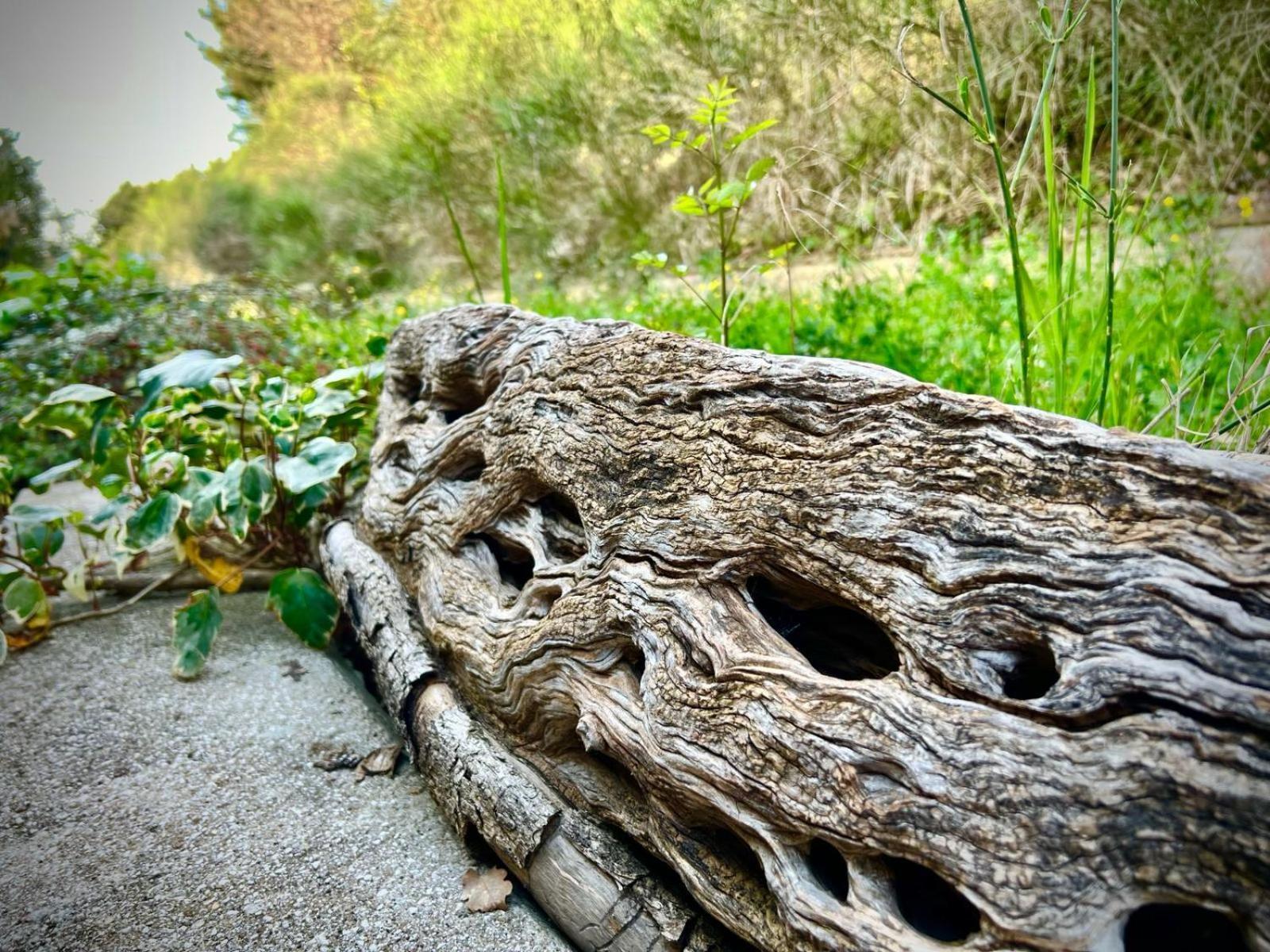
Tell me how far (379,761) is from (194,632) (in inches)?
34.3

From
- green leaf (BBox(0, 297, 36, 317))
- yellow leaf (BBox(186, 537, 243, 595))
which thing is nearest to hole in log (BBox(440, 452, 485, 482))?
yellow leaf (BBox(186, 537, 243, 595))

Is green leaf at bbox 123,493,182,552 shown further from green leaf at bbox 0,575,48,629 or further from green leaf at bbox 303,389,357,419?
green leaf at bbox 303,389,357,419

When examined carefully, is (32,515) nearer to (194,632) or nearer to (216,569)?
(216,569)

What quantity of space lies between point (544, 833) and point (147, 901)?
824 mm

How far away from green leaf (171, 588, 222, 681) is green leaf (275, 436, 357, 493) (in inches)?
17.9

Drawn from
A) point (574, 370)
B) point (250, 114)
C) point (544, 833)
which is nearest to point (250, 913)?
point (544, 833)

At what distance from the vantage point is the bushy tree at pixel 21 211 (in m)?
5.15

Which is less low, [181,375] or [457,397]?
[181,375]

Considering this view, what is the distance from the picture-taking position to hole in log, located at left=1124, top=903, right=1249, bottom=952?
3.21ft

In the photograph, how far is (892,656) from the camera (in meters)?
1.41

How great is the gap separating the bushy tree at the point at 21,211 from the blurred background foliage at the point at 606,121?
1454mm

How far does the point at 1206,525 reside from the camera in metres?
1.00

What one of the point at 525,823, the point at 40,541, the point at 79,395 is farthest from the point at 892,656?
the point at 40,541

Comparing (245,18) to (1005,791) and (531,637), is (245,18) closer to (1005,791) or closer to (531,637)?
(531,637)
